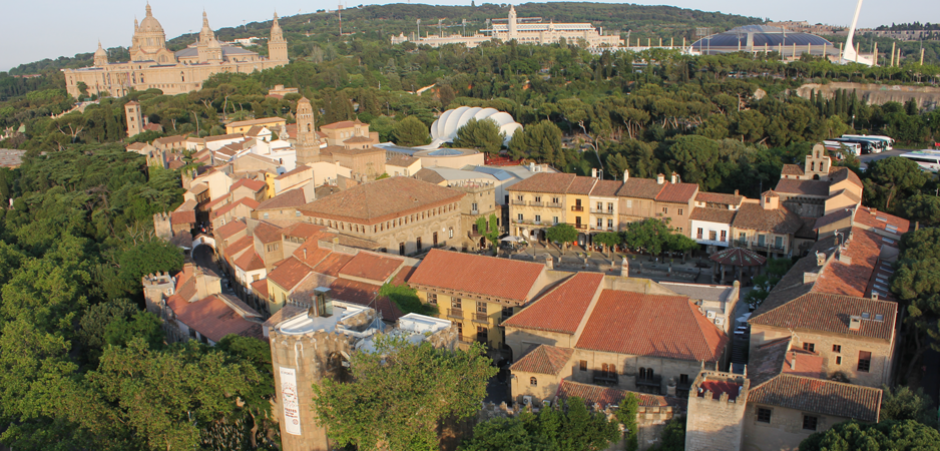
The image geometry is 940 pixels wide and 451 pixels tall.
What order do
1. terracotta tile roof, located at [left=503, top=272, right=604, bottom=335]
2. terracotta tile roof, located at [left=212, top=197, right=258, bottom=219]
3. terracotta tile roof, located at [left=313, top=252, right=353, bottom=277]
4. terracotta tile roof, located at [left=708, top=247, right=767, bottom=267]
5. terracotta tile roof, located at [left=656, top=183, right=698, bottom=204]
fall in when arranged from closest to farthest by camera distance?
1. terracotta tile roof, located at [left=503, top=272, right=604, bottom=335]
2. terracotta tile roof, located at [left=313, top=252, right=353, bottom=277]
3. terracotta tile roof, located at [left=708, top=247, right=767, bottom=267]
4. terracotta tile roof, located at [left=656, top=183, right=698, bottom=204]
5. terracotta tile roof, located at [left=212, top=197, right=258, bottom=219]

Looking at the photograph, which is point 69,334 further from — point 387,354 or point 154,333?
point 387,354

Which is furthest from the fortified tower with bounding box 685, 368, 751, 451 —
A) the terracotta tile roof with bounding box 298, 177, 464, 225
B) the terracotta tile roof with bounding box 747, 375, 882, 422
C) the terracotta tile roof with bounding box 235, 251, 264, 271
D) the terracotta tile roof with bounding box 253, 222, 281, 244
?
the terracotta tile roof with bounding box 235, 251, 264, 271

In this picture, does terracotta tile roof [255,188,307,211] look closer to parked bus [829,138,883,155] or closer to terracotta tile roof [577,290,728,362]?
terracotta tile roof [577,290,728,362]

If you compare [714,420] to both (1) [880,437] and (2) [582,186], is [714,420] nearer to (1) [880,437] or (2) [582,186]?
(1) [880,437]

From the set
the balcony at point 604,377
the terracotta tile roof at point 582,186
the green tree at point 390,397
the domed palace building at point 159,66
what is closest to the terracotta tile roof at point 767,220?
the terracotta tile roof at point 582,186

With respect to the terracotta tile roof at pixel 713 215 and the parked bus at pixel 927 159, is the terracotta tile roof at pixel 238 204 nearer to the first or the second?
the terracotta tile roof at pixel 713 215

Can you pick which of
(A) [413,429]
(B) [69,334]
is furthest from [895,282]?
(B) [69,334]
